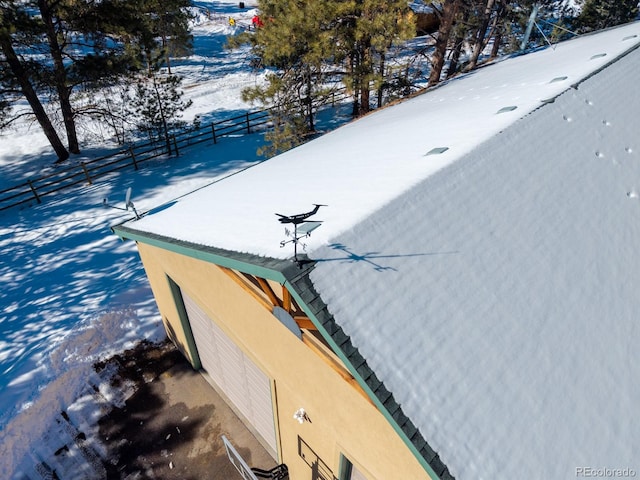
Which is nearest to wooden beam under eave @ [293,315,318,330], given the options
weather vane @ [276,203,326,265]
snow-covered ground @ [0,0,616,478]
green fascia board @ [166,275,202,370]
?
weather vane @ [276,203,326,265]

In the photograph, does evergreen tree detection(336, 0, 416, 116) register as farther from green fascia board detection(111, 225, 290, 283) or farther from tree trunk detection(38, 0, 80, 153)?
tree trunk detection(38, 0, 80, 153)

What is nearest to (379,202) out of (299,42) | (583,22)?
(299,42)

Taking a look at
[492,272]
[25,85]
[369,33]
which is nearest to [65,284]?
[25,85]

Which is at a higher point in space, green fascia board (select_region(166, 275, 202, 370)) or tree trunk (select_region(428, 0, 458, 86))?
tree trunk (select_region(428, 0, 458, 86))

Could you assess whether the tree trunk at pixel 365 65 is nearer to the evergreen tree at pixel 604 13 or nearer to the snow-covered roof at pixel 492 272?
the snow-covered roof at pixel 492 272

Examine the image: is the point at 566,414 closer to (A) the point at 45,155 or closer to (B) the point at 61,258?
(B) the point at 61,258

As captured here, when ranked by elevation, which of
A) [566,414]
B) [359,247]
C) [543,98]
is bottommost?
[566,414]
